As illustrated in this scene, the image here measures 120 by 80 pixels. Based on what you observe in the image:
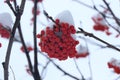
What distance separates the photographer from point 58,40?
1.80m

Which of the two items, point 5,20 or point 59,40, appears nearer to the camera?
point 59,40

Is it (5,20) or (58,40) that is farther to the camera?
(5,20)

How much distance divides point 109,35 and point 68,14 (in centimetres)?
492

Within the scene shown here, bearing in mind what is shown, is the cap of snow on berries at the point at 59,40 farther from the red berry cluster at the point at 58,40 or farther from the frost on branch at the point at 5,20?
the frost on branch at the point at 5,20

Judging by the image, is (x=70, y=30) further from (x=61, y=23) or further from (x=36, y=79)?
(x=36, y=79)

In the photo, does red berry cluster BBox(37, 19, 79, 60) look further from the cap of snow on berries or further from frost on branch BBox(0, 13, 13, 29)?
frost on branch BBox(0, 13, 13, 29)

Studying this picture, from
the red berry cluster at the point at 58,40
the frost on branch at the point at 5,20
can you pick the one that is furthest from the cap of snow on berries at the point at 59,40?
the frost on branch at the point at 5,20

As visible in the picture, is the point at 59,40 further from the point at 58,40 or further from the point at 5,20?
the point at 5,20

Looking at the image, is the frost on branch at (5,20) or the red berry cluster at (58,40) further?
the frost on branch at (5,20)

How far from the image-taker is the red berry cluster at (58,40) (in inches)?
70.7

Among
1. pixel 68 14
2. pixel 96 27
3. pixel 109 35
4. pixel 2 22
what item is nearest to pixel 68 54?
pixel 68 14

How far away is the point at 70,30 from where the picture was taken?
71.1 inches

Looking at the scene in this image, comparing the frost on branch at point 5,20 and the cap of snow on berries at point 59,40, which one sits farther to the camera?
the frost on branch at point 5,20

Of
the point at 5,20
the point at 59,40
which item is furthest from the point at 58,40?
the point at 5,20
